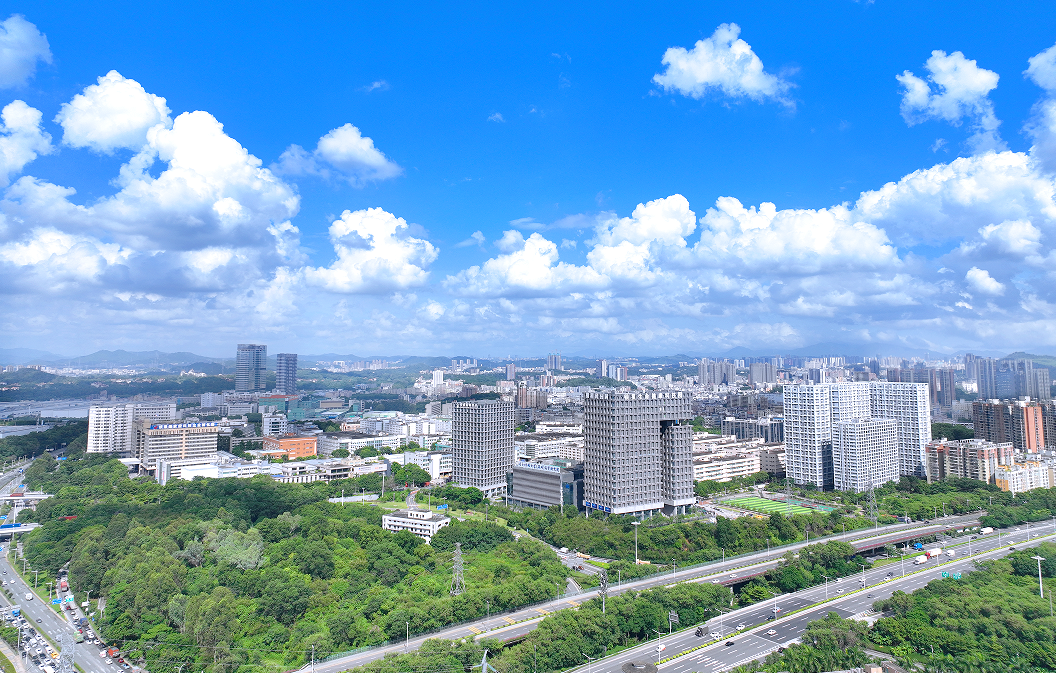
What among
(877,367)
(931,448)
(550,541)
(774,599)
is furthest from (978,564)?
(877,367)

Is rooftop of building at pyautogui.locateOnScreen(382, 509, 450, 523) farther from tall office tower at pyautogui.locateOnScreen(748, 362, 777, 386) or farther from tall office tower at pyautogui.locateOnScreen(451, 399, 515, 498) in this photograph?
tall office tower at pyautogui.locateOnScreen(748, 362, 777, 386)

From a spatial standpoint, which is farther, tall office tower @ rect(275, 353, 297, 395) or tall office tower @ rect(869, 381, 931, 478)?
tall office tower @ rect(275, 353, 297, 395)

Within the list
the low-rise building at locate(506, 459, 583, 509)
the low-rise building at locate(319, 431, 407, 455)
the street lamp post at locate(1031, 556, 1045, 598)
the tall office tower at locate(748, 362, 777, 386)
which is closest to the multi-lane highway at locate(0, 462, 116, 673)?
the low-rise building at locate(506, 459, 583, 509)

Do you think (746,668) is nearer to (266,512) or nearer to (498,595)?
(498,595)

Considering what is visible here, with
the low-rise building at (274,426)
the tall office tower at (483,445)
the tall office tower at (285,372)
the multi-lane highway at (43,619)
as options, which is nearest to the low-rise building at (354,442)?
the low-rise building at (274,426)

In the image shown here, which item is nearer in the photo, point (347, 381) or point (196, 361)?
point (347, 381)

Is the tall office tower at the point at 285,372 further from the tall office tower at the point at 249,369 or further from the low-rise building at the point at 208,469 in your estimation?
the low-rise building at the point at 208,469

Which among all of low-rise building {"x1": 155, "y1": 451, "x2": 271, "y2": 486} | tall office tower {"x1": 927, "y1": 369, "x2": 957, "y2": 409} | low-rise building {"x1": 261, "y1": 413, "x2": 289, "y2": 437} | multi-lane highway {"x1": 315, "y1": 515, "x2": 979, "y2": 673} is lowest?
multi-lane highway {"x1": 315, "y1": 515, "x2": 979, "y2": 673}
